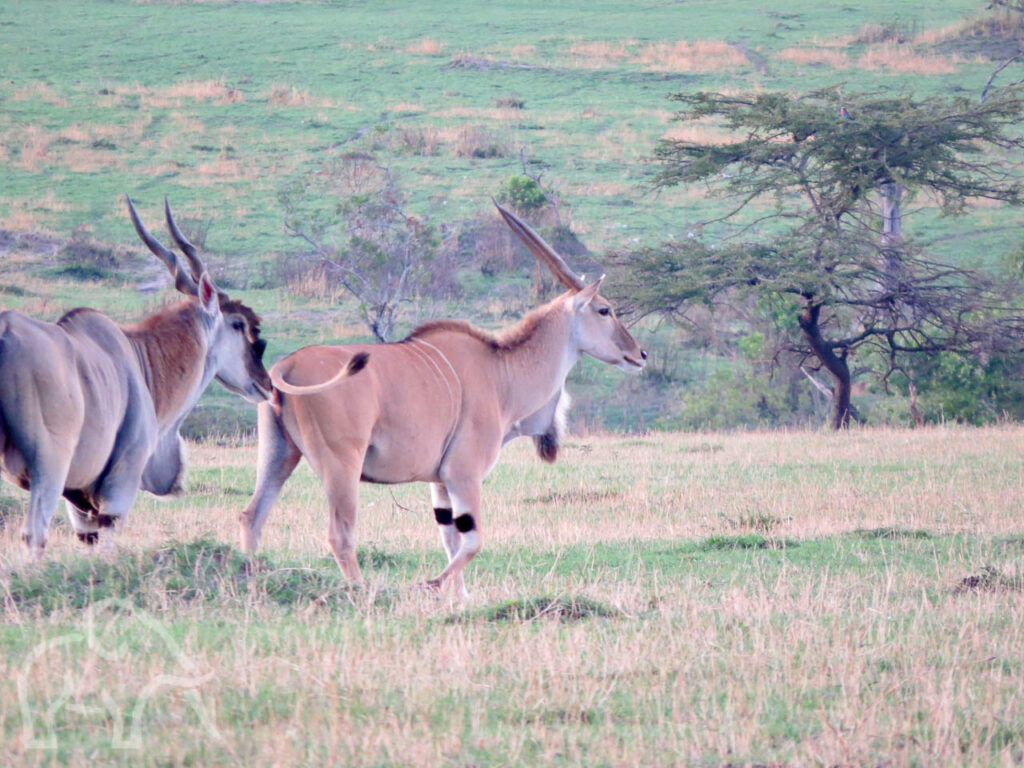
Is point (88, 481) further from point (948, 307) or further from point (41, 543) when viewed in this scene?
point (948, 307)

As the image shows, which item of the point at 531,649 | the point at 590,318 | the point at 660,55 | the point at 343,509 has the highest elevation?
the point at 590,318

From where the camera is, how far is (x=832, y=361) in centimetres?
1780

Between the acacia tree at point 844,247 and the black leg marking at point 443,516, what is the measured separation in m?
10.7

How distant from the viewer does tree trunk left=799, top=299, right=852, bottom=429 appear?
17.7m

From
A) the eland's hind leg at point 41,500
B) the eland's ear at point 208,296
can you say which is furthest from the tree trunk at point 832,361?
the eland's hind leg at point 41,500

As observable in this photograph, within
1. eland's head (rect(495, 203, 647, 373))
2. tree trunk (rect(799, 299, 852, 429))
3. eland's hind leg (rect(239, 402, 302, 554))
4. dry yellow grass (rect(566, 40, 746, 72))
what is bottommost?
tree trunk (rect(799, 299, 852, 429))

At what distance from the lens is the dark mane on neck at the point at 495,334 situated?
22.9ft

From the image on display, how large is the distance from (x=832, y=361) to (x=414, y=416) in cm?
1237

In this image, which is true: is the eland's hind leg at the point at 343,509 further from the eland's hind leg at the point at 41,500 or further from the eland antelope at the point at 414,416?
the eland's hind leg at the point at 41,500

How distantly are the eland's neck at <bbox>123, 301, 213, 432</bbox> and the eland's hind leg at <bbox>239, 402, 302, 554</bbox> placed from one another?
1.77ft

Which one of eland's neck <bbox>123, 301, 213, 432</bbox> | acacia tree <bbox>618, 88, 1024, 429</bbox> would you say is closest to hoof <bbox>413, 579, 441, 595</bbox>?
eland's neck <bbox>123, 301, 213, 432</bbox>

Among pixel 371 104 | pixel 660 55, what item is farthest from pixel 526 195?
pixel 660 55

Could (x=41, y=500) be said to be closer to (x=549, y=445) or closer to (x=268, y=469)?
(x=268, y=469)

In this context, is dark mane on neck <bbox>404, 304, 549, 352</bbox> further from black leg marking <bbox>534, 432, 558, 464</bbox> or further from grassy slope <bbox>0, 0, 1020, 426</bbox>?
grassy slope <bbox>0, 0, 1020, 426</bbox>
